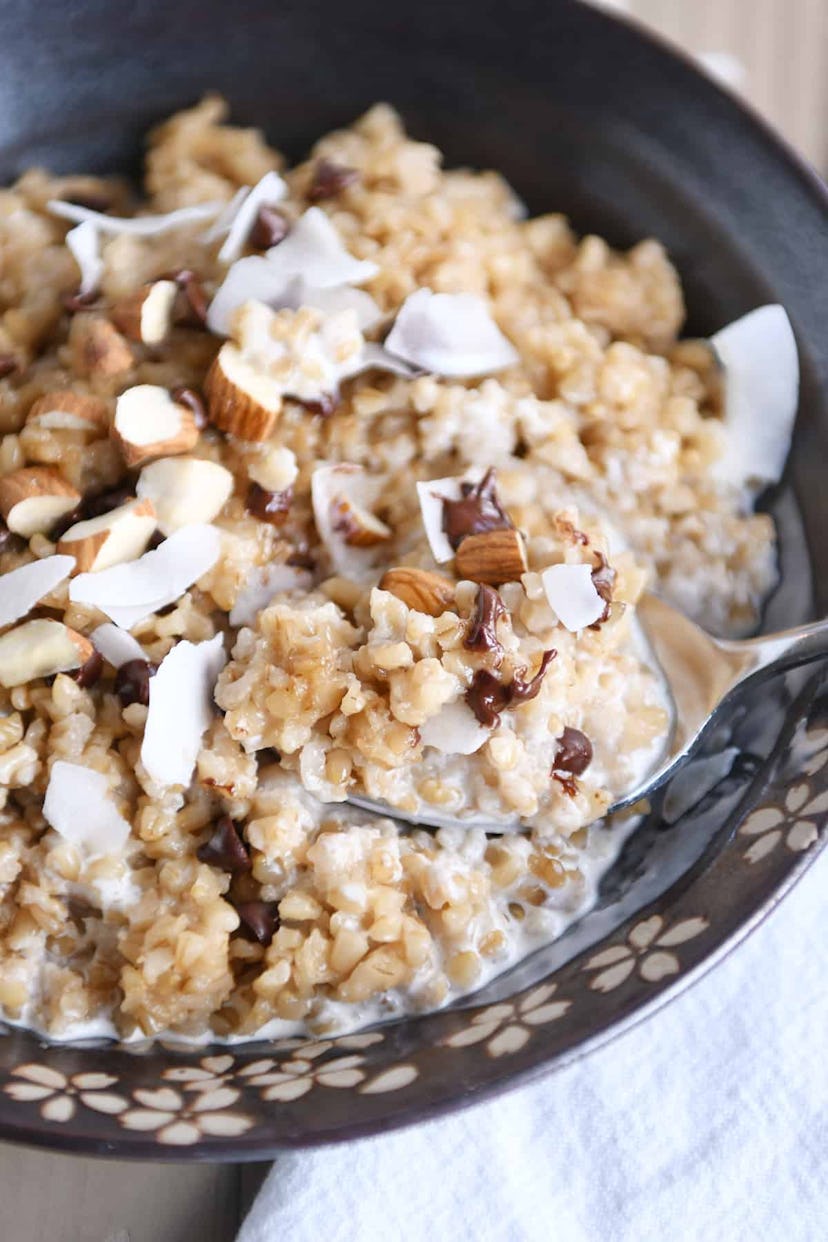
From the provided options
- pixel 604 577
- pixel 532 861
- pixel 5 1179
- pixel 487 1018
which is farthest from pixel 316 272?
pixel 5 1179

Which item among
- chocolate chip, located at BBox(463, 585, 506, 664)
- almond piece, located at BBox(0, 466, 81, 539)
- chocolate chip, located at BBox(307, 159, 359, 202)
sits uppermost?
chocolate chip, located at BBox(307, 159, 359, 202)

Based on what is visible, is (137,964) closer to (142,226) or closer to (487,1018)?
(487,1018)

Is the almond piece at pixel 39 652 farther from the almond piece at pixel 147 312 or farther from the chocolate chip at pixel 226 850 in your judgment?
the almond piece at pixel 147 312

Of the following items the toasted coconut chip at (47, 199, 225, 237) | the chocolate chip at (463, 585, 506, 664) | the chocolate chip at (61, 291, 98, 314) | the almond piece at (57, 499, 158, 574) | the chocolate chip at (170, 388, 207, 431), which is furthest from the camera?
the toasted coconut chip at (47, 199, 225, 237)

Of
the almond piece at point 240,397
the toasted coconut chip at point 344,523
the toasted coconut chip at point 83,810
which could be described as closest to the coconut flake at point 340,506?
the toasted coconut chip at point 344,523

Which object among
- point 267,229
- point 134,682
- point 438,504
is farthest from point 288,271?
point 134,682

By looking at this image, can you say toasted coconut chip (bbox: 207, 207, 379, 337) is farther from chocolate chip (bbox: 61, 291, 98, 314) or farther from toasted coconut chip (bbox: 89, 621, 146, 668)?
toasted coconut chip (bbox: 89, 621, 146, 668)

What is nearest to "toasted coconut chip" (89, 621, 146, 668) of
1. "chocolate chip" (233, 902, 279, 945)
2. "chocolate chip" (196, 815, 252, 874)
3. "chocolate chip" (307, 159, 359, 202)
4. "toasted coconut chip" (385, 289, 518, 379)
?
"chocolate chip" (196, 815, 252, 874)

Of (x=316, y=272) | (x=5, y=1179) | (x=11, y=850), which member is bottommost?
(x=5, y=1179)
